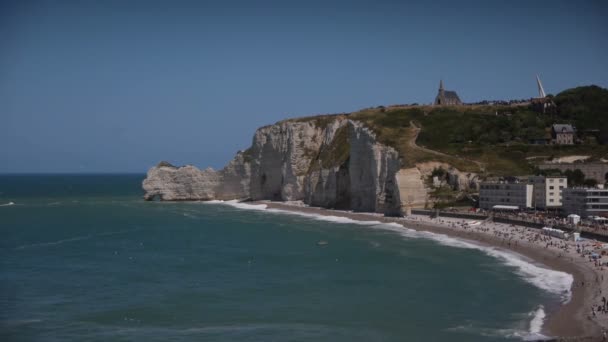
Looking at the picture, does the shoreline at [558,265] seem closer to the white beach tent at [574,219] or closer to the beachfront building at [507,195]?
the white beach tent at [574,219]

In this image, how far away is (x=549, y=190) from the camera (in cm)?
6612

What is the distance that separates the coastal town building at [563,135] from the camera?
8888cm

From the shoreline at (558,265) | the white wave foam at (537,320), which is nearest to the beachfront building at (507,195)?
the shoreline at (558,265)

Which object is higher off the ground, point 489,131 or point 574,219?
point 489,131

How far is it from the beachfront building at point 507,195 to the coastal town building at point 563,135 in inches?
979

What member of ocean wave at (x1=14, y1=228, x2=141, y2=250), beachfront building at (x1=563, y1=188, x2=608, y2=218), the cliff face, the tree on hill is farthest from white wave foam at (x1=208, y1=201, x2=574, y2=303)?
the tree on hill

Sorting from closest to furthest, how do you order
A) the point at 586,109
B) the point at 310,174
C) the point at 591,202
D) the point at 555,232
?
the point at 555,232
the point at 591,202
the point at 310,174
the point at 586,109

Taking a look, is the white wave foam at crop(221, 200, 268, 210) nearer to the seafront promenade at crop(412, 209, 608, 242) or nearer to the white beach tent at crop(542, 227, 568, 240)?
the seafront promenade at crop(412, 209, 608, 242)

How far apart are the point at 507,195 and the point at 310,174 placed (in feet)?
115

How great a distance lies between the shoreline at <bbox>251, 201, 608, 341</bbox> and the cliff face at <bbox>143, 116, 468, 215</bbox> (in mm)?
3878

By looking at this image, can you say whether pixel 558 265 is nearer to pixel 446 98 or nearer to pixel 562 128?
pixel 562 128

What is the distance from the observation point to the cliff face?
78125mm

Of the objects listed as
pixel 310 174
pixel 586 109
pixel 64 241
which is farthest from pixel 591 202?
pixel 64 241

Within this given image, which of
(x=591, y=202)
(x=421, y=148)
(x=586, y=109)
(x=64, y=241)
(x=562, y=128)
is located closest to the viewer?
(x=591, y=202)
